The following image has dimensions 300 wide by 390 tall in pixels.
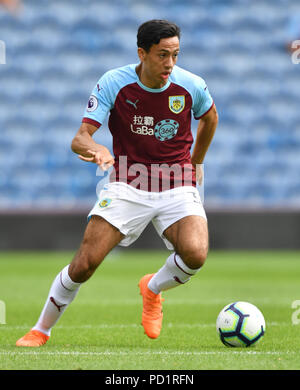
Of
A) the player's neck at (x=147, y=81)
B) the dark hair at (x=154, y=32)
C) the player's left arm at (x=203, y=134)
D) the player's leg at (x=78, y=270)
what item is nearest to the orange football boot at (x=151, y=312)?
the player's leg at (x=78, y=270)

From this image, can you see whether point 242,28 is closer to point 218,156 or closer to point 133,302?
point 218,156

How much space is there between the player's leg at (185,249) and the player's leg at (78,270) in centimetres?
37

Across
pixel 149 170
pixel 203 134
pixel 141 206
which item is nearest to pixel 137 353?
pixel 141 206

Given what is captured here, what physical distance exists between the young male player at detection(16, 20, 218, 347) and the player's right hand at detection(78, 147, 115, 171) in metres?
0.32

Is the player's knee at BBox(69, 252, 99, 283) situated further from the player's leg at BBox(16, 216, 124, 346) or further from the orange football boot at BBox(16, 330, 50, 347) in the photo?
the orange football boot at BBox(16, 330, 50, 347)

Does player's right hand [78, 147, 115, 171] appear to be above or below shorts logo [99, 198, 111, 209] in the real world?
above

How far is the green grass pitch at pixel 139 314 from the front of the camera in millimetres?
4766

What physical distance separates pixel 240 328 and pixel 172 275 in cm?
67

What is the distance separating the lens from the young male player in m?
5.50

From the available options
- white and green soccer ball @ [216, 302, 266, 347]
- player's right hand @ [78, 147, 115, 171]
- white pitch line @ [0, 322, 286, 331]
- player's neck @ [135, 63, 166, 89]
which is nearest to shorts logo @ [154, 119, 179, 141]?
player's neck @ [135, 63, 166, 89]

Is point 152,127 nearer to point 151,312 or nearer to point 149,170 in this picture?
point 149,170

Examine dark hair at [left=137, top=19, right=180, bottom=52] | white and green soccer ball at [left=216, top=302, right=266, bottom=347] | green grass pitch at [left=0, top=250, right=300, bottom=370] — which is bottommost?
green grass pitch at [left=0, top=250, right=300, bottom=370]

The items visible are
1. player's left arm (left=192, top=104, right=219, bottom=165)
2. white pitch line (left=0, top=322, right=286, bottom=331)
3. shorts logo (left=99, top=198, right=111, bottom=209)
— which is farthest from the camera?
white pitch line (left=0, top=322, right=286, bottom=331)

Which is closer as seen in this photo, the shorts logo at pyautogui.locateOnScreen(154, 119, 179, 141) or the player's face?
the player's face
